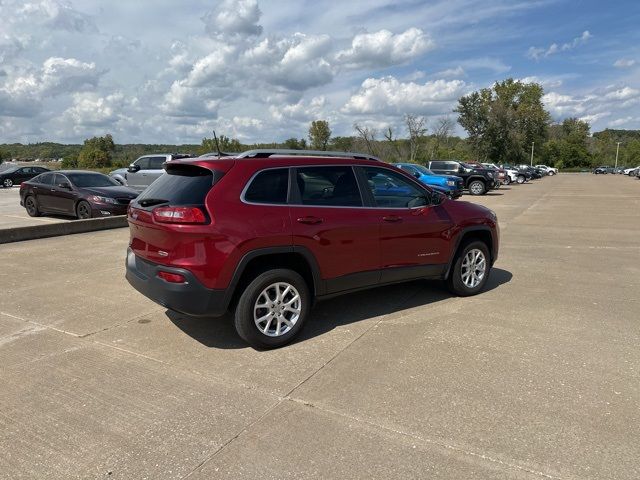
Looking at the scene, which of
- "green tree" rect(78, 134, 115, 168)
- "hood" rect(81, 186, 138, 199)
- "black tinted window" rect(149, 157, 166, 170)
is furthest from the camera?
"green tree" rect(78, 134, 115, 168)

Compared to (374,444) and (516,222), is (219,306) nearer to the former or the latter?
(374,444)

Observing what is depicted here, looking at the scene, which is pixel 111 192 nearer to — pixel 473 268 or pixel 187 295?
pixel 187 295

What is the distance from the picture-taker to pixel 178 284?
3996 mm

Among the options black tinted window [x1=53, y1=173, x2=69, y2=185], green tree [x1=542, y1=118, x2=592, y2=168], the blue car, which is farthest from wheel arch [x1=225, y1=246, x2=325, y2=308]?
green tree [x1=542, y1=118, x2=592, y2=168]

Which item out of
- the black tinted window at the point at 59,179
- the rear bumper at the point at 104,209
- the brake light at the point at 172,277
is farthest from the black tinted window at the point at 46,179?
the brake light at the point at 172,277

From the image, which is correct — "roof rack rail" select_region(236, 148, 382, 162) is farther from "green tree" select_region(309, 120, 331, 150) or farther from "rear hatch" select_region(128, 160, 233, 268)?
"green tree" select_region(309, 120, 331, 150)

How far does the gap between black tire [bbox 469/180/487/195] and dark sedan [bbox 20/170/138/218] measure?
63.4 feet

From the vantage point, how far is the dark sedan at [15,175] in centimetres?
3086

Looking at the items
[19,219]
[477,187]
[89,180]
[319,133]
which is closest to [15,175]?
[19,219]

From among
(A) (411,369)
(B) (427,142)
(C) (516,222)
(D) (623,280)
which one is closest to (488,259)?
(D) (623,280)

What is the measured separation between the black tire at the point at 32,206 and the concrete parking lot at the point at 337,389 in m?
9.02

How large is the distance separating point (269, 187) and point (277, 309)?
43.4 inches

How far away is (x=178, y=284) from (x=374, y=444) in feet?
6.72

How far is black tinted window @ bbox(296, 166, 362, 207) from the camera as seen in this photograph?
4.55 m
